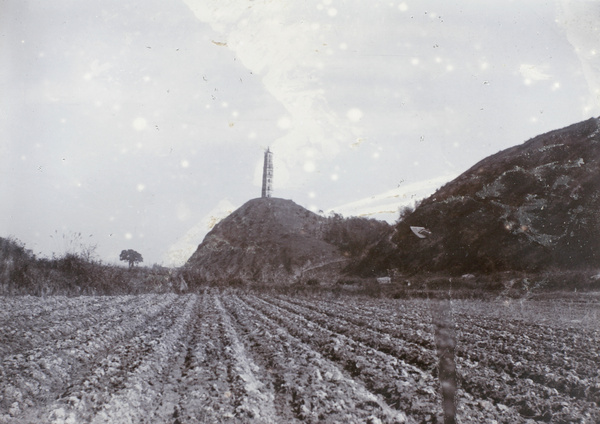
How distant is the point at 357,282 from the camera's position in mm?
43281

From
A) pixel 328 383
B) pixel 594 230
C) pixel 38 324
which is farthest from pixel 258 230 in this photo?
pixel 328 383

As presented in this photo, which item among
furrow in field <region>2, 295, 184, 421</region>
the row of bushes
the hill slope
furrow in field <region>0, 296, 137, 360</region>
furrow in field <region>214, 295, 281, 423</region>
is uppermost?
the hill slope

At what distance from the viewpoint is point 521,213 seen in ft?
103

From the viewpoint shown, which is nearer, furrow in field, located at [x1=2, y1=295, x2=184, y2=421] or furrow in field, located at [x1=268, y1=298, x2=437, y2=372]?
furrow in field, located at [x1=2, y1=295, x2=184, y2=421]

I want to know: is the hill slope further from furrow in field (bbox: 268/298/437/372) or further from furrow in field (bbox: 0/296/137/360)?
furrow in field (bbox: 268/298/437/372)

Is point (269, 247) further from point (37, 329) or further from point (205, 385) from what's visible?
point (205, 385)

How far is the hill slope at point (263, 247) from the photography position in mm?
55572

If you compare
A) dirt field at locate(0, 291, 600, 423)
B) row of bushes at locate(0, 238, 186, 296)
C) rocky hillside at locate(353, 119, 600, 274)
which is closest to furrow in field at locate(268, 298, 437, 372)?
dirt field at locate(0, 291, 600, 423)

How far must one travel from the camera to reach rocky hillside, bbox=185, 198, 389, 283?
2172 inches

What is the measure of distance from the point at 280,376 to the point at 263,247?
52.7m

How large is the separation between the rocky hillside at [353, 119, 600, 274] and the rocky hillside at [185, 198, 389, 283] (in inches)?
740

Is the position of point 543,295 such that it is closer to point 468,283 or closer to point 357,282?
point 468,283

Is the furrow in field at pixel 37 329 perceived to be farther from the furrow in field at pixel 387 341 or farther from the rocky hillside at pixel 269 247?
the rocky hillside at pixel 269 247

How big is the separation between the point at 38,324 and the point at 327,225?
218 feet
